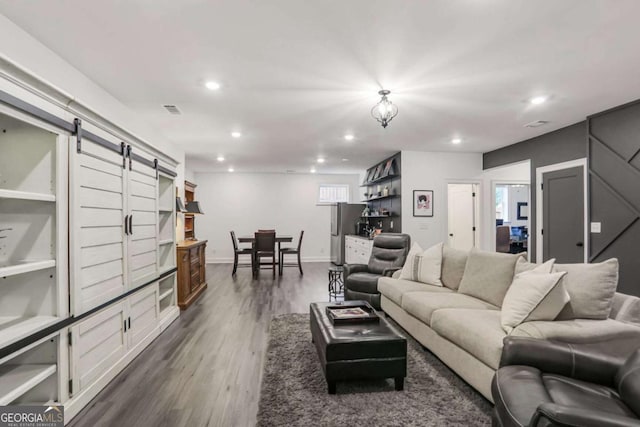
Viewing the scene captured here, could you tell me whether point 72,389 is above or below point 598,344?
below

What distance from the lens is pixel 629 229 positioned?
375 cm

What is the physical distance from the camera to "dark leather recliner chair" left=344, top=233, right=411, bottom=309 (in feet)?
13.7

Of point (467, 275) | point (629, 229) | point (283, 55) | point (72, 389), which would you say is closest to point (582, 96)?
point (629, 229)

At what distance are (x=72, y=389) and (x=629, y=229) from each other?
18.1ft

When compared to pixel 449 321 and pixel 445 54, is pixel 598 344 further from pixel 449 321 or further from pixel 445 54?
pixel 445 54

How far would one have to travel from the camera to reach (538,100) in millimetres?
3582

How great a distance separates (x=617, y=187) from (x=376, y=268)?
3065mm

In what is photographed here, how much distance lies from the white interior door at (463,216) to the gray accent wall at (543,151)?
90 centimetres

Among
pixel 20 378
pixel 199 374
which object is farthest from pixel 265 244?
pixel 20 378

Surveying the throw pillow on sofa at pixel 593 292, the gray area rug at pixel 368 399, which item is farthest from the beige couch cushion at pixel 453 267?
the throw pillow on sofa at pixel 593 292

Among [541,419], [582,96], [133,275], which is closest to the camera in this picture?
[541,419]

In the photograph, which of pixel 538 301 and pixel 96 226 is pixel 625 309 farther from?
pixel 96 226

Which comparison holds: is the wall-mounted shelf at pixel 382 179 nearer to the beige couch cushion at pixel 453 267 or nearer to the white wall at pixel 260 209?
the white wall at pixel 260 209

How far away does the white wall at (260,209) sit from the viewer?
896 centimetres
